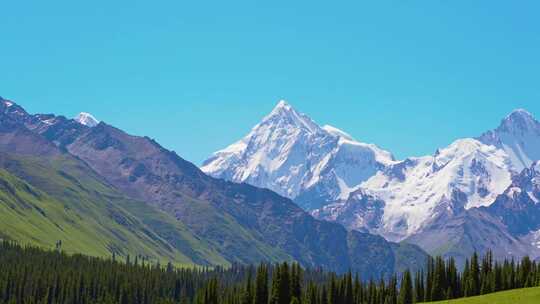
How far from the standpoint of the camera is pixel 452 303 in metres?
143

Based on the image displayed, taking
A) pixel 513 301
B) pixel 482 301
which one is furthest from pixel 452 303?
pixel 513 301

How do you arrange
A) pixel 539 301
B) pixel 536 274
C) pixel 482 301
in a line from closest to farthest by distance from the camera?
pixel 539 301 → pixel 482 301 → pixel 536 274

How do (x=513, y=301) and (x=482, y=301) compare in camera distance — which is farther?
(x=482, y=301)

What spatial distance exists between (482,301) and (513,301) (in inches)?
420

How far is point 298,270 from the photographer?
652ft

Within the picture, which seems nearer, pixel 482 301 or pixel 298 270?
pixel 482 301

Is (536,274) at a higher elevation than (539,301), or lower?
higher

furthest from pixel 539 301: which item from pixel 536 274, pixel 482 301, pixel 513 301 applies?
pixel 536 274

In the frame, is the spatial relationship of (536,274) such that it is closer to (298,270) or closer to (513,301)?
(298,270)

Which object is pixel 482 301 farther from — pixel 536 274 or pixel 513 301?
pixel 536 274

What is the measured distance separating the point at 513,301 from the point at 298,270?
247ft

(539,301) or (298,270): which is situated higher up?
(298,270)

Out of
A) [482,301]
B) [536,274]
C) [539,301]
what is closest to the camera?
[539,301]

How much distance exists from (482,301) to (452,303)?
5206mm
